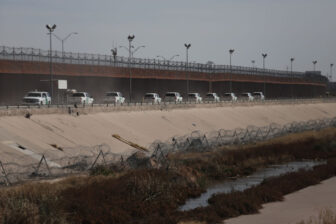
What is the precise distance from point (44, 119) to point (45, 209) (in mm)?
27466

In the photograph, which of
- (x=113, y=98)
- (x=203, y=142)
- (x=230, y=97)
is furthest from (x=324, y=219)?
(x=230, y=97)

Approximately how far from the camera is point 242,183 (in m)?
35.0

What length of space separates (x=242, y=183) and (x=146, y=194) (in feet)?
28.7

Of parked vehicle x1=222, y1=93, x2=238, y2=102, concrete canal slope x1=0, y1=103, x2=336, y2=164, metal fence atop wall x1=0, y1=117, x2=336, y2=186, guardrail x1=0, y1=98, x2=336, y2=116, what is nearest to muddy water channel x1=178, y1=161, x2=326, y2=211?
metal fence atop wall x1=0, y1=117, x2=336, y2=186

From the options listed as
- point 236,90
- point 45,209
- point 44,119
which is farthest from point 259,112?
point 45,209

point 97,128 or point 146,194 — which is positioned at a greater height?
point 97,128

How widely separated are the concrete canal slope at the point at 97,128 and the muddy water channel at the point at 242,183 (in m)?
9.22

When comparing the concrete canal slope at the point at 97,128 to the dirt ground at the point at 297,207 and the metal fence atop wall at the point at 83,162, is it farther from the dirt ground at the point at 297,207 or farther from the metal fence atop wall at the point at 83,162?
the dirt ground at the point at 297,207

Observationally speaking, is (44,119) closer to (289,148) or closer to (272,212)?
(289,148)

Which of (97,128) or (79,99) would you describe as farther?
(79,99)

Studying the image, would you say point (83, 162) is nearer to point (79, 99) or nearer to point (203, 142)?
point (203, 142)

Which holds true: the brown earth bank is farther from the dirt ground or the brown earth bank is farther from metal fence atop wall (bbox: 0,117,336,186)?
metal fence atop wall (bbox: 0,117,336,186)

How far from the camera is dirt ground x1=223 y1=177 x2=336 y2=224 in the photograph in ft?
77.0

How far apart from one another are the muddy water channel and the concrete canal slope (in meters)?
9.22
